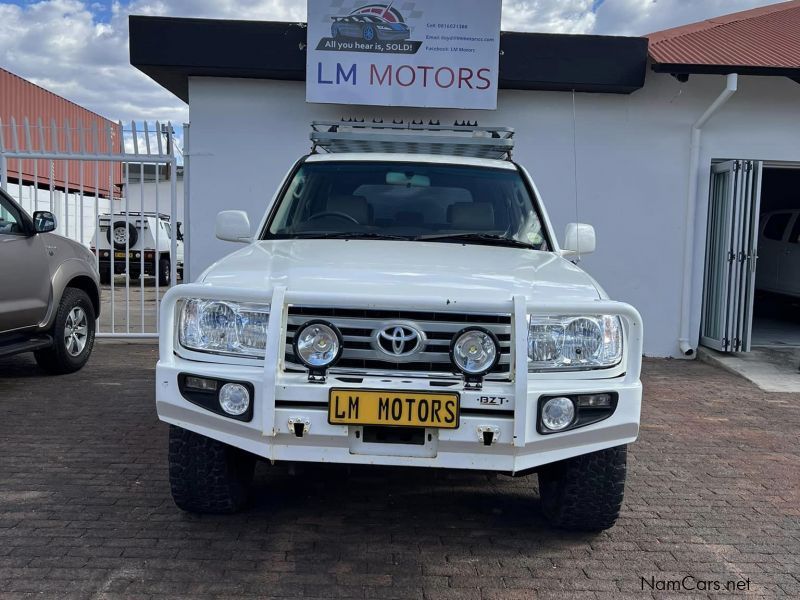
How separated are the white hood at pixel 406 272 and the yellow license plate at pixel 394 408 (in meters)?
0.41

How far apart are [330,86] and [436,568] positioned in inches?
244

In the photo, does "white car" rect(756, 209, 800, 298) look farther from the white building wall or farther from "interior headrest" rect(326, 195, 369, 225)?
"interior headrest" rect(326, 195, 369, 225)

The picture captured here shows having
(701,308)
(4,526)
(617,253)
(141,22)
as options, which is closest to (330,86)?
(141,22)

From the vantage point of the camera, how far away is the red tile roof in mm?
8105

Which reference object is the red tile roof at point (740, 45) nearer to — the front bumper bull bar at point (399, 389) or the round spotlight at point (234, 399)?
the front bumper bull bar at point (399, 389)

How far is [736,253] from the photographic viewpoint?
876 cm

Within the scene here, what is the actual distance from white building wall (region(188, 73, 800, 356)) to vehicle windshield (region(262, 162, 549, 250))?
160 inches

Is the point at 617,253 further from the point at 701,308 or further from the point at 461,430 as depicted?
the point at 461,430

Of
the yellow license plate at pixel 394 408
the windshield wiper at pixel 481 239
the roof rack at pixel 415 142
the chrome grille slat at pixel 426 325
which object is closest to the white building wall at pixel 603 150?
the roof rack at pixel 415 142

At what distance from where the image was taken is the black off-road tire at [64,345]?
6.87 m

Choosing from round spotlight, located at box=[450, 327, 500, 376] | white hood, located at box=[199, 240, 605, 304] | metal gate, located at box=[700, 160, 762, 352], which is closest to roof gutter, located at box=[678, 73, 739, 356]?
metal gate, located at box=[700, 160, 762, 352]

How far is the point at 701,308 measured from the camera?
29.7ft

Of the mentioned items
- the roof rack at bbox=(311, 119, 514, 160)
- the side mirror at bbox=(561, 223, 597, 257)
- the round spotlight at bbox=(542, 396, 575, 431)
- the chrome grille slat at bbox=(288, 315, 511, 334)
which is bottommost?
the round spotlight at bbox=(542, 396, 575, 431)

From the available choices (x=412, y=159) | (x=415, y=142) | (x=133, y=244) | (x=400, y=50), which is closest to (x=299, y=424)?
(x=412, y=159)
